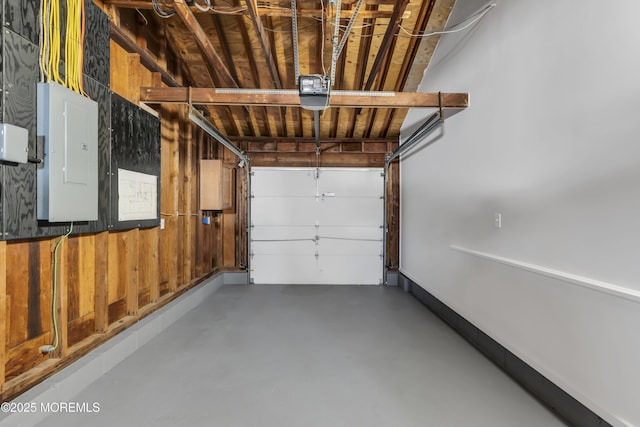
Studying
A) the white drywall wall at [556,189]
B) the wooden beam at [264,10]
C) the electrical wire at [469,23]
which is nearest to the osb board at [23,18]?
the wooden beam at [264,10]

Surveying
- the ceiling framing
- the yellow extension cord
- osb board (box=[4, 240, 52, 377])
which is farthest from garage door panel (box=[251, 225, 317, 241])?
the yellow extension cord

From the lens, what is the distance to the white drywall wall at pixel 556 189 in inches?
54.8

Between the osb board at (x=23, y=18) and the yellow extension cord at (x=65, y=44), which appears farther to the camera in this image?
the yellow extension cord at (x=65, y=44)

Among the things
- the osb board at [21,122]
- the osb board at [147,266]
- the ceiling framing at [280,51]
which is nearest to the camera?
the osb board at [21,122]

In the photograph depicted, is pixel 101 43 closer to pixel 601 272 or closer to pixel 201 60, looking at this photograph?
pixel 201 60

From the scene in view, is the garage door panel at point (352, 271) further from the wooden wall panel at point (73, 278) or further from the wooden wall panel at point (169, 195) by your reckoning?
the wooden wall panel at point (73, 278)

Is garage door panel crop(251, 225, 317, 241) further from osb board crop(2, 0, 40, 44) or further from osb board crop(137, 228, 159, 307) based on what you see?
osb board crop(2, 0, 40, 44)

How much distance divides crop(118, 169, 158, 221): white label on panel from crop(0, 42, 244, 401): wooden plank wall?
0.62ft

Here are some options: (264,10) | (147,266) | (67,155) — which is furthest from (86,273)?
(264,10)

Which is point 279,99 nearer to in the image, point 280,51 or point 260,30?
point 260,30

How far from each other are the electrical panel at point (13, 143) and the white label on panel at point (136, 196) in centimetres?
93

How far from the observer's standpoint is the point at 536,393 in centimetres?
196

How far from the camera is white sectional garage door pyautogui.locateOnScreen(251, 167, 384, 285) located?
5.23 meters

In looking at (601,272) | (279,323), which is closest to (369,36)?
(601,272)
